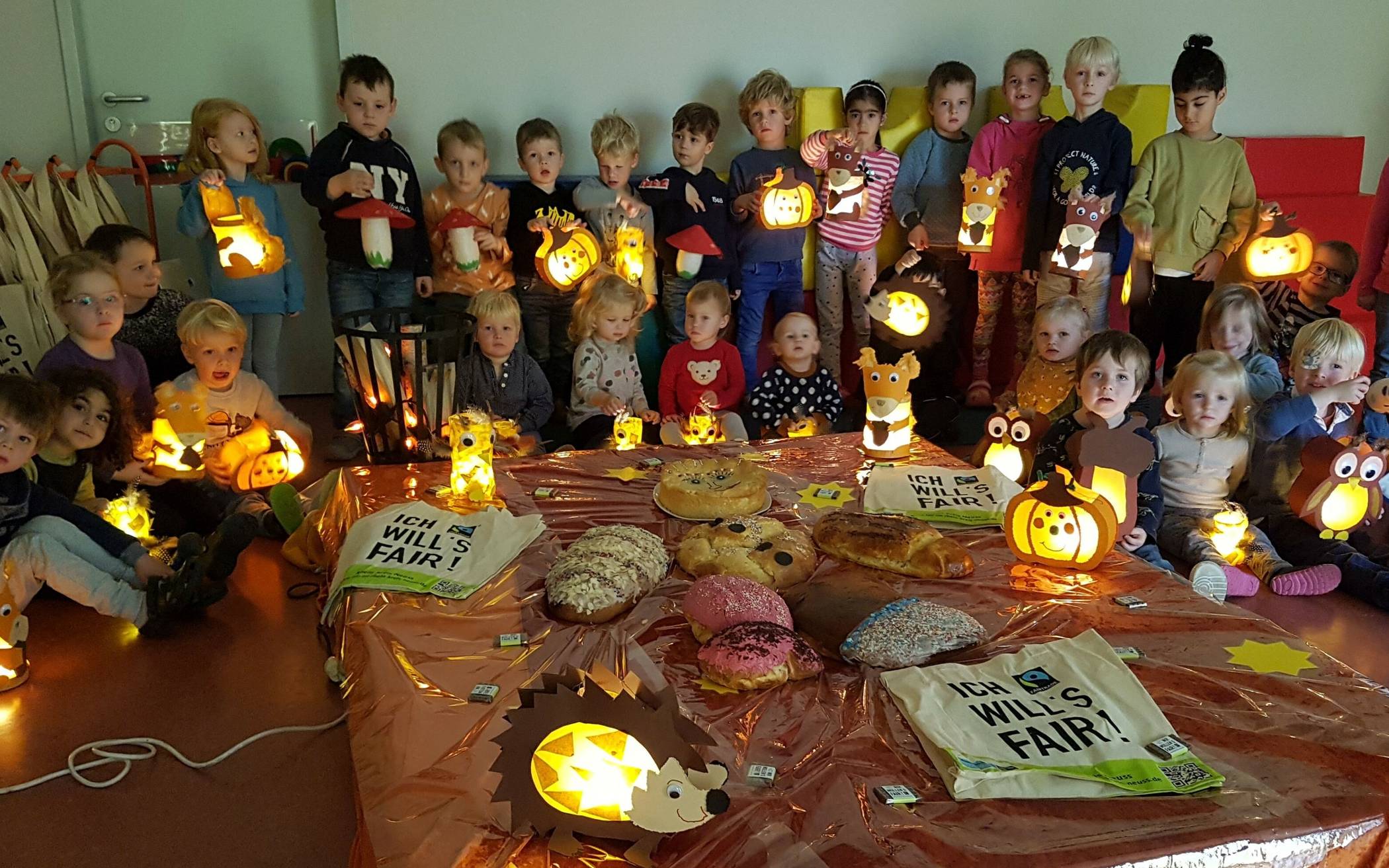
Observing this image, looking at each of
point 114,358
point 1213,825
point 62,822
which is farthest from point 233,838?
point 114,358

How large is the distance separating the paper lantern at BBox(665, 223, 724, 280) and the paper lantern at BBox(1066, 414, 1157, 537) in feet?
8.06

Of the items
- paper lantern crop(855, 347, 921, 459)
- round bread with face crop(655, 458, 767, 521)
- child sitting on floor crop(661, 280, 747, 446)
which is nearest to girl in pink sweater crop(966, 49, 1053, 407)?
child sitting on floor crop(661, 280, 747, 446)

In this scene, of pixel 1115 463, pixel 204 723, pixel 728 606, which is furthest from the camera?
pixel 204 723

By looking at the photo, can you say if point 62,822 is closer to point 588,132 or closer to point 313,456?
point 313,456

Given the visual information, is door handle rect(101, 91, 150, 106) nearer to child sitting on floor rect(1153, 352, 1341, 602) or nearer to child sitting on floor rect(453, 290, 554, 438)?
child sitting on floor rect(453, 290, 554, 438)

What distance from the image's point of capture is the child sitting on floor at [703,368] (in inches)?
162

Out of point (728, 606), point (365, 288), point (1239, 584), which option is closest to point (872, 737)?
point (728, 606)

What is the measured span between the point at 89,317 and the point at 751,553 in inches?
101

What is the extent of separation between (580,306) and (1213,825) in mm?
3149

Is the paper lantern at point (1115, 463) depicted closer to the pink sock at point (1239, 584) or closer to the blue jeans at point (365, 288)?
the pink sock at point (1239, 584)

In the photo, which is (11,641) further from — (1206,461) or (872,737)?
(1206,461)

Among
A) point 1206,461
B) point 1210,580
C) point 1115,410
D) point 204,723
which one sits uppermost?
point 1115,410

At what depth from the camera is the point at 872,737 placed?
5.62ft

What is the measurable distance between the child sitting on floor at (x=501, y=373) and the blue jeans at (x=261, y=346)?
1.12 meters
